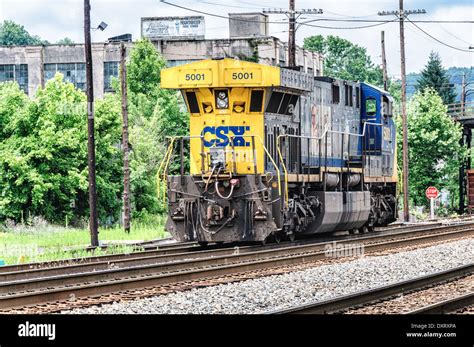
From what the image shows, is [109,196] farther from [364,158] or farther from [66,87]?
[364,158]

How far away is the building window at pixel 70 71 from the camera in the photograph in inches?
2640

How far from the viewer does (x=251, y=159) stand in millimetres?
20562

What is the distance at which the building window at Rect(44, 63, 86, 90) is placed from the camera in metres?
67.1

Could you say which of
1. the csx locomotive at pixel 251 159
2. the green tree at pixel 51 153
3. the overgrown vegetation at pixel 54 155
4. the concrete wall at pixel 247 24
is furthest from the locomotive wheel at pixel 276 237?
the concrete wall at pixel 247 24

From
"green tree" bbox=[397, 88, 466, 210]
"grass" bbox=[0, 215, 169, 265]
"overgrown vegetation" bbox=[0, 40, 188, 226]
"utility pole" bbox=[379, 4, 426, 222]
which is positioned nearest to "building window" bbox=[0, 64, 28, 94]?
"green tree" bbox=[397, 88, 466, 210]

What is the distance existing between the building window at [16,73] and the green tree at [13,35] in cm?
870

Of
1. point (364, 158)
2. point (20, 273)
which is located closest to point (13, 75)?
point (364, 158)

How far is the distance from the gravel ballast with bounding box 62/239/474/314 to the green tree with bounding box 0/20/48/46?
63273 millimetres

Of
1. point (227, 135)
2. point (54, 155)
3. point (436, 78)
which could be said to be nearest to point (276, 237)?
point (227, 135)

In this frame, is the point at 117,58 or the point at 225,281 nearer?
the point at 225,281

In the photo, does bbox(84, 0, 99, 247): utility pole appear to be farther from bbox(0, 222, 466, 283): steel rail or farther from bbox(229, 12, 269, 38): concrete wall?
bbox(229, 12, 269, 38): concrete wall
